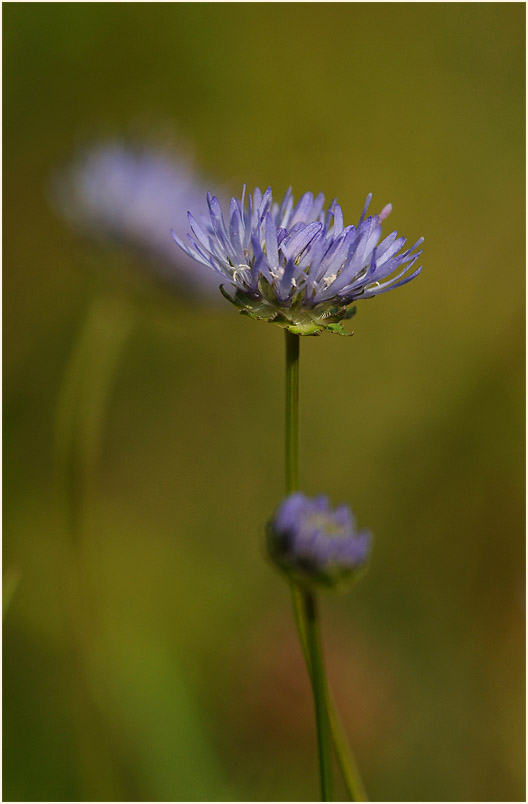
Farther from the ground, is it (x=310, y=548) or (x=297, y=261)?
(x=297, y=261)

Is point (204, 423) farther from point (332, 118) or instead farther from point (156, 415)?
point (332, 118)

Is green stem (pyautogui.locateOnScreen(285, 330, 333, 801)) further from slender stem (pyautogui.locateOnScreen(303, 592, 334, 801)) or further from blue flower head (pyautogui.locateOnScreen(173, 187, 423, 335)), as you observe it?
blue flower head (pyautogui.locateOnScreen(173, 187, 423, 335))

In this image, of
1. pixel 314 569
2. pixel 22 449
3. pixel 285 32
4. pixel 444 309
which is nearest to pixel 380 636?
pixel 22 449

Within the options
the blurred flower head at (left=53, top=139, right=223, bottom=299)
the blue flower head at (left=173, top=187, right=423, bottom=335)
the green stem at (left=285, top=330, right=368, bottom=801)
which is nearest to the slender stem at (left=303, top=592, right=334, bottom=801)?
the green stem at (left=285, top=330, right=368, bottom=801)

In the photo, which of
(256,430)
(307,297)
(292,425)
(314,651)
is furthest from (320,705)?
(256,430)

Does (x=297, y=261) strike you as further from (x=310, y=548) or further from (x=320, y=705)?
(x=320, y=705)

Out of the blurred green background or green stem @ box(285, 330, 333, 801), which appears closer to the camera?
green stem @ box(285, 330, 333, 801)

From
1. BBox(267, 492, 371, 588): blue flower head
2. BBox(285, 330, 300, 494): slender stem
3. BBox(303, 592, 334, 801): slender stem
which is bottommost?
BBox(303, 592, 334, 801): slender stem

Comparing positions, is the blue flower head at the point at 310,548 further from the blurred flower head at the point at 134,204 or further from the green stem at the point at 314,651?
the blurred flower head at the point at 134,204
